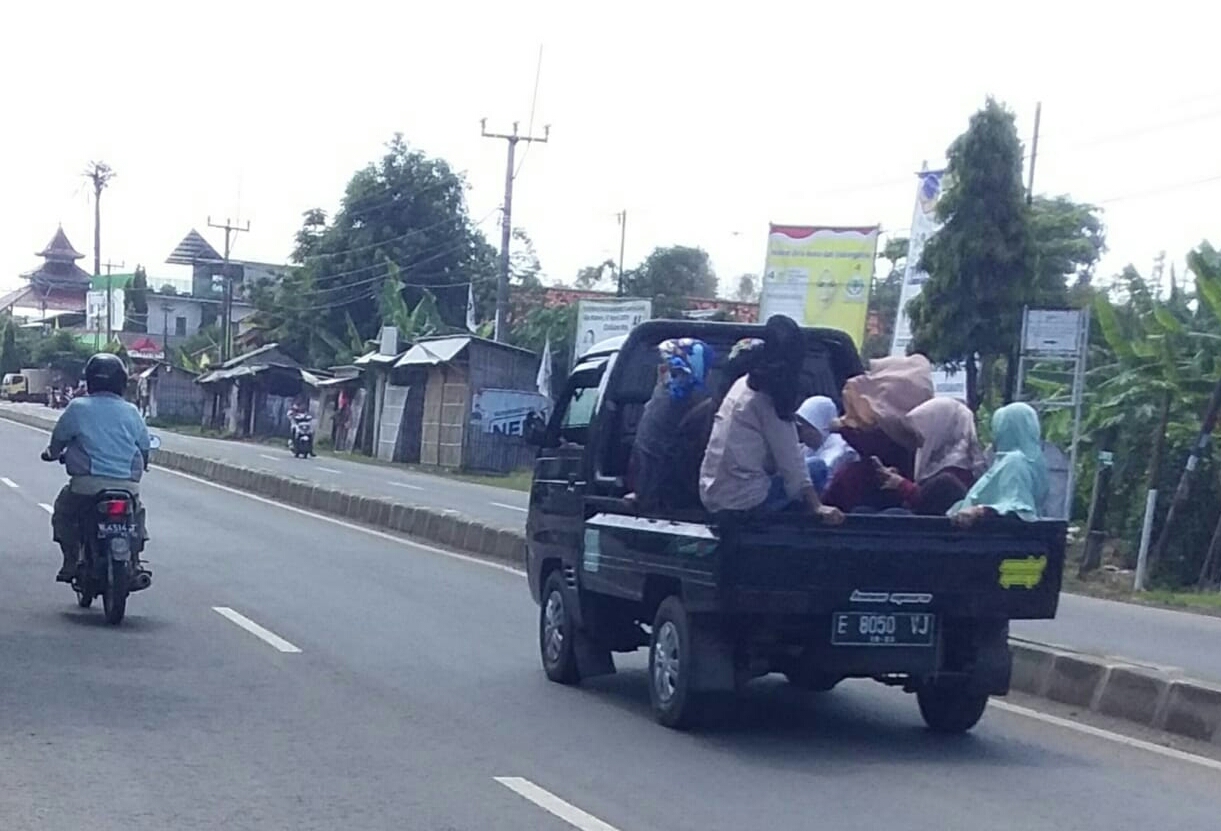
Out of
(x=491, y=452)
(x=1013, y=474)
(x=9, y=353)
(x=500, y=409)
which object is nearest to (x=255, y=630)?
(x=1013, y=474)

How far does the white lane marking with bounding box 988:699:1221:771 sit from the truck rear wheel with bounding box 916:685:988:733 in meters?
0.58

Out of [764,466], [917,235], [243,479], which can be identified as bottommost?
[243,479]

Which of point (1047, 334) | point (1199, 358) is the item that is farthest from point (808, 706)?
point (1199, 358)

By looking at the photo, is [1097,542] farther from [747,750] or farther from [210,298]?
[210,298]

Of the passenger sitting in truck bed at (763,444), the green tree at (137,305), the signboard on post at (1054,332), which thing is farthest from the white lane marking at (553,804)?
the green tree at (137,305)

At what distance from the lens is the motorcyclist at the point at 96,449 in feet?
40.4

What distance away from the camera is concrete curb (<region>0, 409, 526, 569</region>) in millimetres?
19234

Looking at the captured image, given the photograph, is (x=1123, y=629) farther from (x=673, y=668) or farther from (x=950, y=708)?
(x=673, y=668)

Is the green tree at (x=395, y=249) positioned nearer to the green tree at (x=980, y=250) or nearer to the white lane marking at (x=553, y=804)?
the green tree at (x=980, y=250)

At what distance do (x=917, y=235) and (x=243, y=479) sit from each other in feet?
43.1

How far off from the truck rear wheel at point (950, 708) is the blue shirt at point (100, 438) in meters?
6.02

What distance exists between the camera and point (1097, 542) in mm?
25078

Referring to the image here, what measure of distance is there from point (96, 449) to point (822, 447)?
18.3 ft

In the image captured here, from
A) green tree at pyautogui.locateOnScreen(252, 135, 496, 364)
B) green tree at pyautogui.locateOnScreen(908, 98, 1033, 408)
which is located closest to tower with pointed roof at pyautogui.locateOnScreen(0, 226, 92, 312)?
green tree at pyautogui.locateOnScreen(252, 135, 496, 364)
